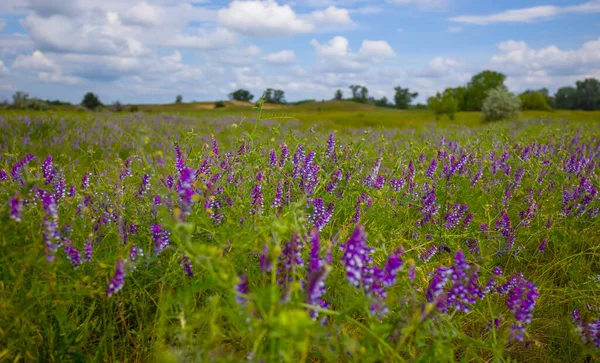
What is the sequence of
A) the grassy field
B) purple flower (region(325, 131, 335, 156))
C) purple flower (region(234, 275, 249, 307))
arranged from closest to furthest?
1. purple flower (region(234, 275, 249, 307))
2. purple flower (region(325, 131, 335, 156))
3. the grassy field

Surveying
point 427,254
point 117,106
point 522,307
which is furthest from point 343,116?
point 522,307

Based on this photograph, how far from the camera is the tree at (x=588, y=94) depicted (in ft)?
238

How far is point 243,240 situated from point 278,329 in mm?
1076

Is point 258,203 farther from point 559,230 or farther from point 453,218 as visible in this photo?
point 559,230

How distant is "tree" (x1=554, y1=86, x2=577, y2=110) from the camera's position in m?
78.6

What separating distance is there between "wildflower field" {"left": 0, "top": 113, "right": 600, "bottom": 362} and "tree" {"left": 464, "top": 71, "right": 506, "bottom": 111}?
6268cm

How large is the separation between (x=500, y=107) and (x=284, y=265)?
2834 centimetres

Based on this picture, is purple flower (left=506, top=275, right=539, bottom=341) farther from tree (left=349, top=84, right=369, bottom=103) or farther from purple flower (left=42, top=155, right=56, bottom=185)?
tree (left=349, top=84, right=369, bottom=103)

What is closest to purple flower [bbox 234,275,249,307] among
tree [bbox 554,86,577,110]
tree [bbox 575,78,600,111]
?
tree [bbox 575,78,600,111]

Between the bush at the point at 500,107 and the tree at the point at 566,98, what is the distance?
65.1m

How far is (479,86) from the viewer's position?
62844mm

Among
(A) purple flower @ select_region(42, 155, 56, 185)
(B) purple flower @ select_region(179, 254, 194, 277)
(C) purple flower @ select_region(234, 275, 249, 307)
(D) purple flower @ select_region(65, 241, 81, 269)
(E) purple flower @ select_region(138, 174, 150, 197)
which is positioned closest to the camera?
(C) purple flower @ select_region(234, 275, 249, 307)

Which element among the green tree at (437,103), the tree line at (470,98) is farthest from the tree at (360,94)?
the green tree at (437,103)

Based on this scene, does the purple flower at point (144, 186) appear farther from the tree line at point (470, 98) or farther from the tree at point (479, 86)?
the tree at point (479, 86)
